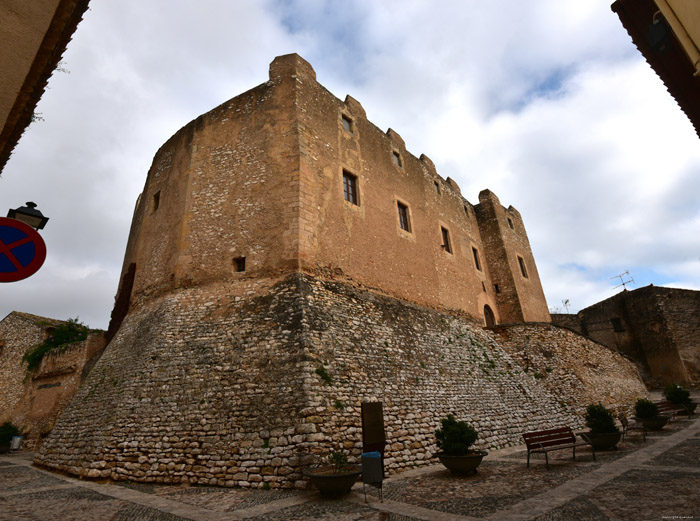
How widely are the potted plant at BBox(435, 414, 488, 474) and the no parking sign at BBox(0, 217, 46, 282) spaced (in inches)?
282

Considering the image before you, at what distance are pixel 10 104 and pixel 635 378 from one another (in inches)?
962

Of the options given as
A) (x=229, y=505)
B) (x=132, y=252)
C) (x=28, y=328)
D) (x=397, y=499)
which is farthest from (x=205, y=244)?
(x=28, y=328)

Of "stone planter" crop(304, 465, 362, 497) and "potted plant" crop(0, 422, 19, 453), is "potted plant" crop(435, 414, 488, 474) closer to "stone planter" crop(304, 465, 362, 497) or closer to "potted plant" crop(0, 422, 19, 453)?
"stone planter" crop(304, 465, 362, 497)

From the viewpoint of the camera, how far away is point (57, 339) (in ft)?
52.2

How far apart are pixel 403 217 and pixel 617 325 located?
20527mm

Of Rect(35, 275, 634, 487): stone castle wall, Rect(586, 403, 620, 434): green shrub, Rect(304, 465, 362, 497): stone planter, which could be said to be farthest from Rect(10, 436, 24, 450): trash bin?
Rect(586, 403, 620, 434): green shrub

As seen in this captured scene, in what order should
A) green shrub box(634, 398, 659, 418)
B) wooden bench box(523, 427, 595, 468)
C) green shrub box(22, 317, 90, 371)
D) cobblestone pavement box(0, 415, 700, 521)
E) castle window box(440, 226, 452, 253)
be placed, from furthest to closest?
castle window box(440, 226, 452, 253) < green shrub box(22, 317, 90, 371) < green shrub box(634, 398, 659, 418) < wooden bench box(523, 427, 595, 468) < cobblestone pavement box(0, 415, 700, 521)

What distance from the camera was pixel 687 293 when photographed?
22922 millimetres

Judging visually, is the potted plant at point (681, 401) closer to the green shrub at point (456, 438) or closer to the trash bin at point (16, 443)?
the green shrub at point (456, 438)

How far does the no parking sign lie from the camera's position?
3.08 m

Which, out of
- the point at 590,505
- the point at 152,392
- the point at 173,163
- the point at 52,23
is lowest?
the point at 590,505

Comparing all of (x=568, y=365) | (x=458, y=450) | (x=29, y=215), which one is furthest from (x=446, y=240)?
(x=29, y=215)

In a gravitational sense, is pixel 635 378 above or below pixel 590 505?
above

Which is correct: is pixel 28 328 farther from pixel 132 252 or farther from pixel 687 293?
pixel 687 293
